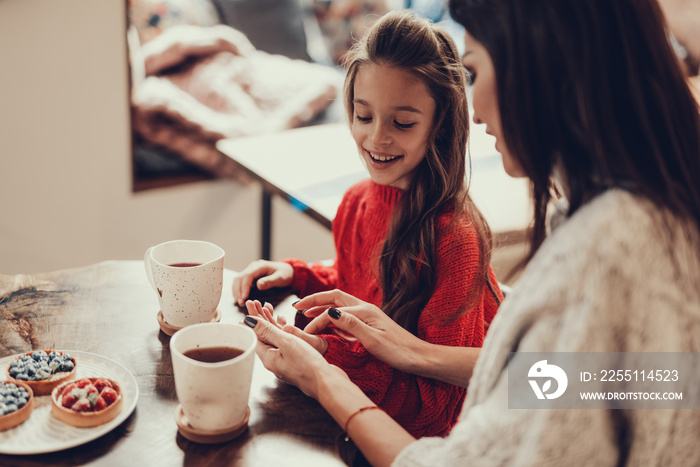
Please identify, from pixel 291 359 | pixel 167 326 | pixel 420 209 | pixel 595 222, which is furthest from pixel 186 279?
pixel 595 222

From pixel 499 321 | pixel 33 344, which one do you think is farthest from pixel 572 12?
pixel 33 344

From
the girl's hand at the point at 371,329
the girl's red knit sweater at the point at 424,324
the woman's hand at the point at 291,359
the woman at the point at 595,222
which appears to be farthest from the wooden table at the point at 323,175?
the woman at the point at 595,222

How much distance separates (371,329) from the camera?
0.97m

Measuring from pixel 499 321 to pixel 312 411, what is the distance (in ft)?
0.94

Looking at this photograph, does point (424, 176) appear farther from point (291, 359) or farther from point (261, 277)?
point (291, 359)

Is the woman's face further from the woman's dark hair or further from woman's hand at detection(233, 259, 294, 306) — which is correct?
woman's hand at detection(233, 259, 294, 306)

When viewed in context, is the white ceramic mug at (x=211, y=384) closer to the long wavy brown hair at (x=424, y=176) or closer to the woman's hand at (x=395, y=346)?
the woman's hand at (x=395, y=346)

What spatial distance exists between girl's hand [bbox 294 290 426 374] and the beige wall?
5.41 feet

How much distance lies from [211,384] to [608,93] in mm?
548

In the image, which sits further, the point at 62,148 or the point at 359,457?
the point at 62,148

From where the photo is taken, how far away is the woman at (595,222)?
631 mm

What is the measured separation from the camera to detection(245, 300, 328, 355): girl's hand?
0.96 meters

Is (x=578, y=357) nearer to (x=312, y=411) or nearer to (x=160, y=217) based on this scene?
(x=312, y=411)

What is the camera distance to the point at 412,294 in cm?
113
